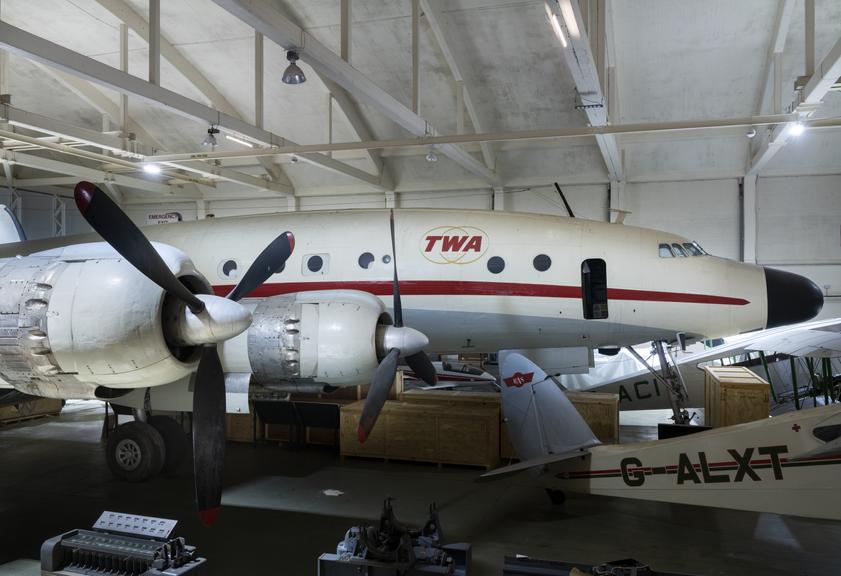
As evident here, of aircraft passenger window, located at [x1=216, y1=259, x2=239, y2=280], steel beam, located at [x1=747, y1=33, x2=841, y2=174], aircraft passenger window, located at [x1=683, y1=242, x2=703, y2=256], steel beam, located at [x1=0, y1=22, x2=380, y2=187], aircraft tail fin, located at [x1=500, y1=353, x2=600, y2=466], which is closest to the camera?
steel beam, located at [x1=0, y1=22, x2=380, y2=187]

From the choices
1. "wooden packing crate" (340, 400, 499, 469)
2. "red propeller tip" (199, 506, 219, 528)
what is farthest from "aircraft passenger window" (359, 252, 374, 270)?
"red propeller tip" (199, 506, 219, 528)

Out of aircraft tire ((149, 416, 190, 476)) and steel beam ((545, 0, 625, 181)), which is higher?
steel beam ((545, 0, 625, 181))

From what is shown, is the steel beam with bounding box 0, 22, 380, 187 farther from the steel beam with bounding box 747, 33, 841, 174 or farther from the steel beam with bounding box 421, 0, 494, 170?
the steel beam with bounding box 747, 33, 841, 174

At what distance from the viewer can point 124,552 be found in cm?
566

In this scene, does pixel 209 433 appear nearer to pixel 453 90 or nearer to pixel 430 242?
pixel 430 242

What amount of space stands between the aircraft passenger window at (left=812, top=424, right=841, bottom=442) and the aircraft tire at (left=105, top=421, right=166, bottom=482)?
877 cm

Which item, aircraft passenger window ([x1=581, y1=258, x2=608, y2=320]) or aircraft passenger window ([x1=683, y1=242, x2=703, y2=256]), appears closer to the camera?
aircraft passenger window ([x1=581, y1=258, x2=608, y2=320])

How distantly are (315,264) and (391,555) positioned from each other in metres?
5.86

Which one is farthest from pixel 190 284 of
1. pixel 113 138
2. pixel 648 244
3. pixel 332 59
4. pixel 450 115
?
pixel 450 115

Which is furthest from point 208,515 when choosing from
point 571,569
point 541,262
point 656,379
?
point 656,379

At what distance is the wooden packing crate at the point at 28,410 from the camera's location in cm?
1426

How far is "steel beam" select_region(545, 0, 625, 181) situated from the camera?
7076 mm

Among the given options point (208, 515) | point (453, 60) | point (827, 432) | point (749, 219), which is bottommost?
point (208, 515)

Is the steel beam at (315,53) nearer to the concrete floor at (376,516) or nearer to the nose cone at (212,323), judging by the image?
the nose cone at (212,323)
